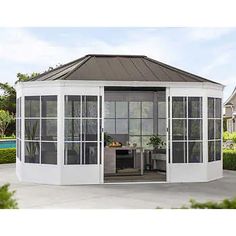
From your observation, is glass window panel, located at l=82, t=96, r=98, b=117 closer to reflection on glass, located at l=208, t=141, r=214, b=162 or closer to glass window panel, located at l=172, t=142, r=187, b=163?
glass window panel, located at l=172, t=142, r=187, b=163

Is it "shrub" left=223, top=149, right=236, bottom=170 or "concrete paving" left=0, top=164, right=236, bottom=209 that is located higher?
"shrub" left=223, top=149, right=236, bottom=170

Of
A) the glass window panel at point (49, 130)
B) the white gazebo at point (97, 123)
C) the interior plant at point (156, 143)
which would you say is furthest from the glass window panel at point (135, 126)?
the glass window panel at point (49, 130)

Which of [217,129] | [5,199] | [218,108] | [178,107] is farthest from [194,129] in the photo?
[5,199]

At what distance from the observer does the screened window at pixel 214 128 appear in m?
11.6

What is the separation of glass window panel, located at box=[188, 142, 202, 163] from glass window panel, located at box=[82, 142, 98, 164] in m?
2.15

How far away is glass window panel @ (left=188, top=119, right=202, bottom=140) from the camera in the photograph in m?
11.2

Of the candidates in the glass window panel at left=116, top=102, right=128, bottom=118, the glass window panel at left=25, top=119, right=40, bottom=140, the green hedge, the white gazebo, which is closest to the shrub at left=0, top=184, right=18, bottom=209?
the white gazebo

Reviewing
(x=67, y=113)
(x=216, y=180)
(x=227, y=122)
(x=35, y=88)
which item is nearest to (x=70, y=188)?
(x=67, y=113)

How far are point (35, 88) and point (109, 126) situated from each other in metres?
3.71

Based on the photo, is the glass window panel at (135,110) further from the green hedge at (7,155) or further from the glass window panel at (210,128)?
the green hedge at (7,155)
